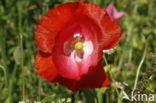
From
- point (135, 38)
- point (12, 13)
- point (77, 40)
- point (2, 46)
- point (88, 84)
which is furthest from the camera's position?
point (135, 38)

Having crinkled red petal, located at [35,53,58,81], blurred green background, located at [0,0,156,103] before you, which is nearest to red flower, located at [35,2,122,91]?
crinkled red petal, located at [35,53,58,81]

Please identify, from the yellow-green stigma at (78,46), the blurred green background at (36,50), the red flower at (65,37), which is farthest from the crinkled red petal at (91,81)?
the blurred green background at (36,50)

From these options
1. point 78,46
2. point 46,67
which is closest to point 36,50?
point 78,46

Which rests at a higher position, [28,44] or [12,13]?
[12,13]

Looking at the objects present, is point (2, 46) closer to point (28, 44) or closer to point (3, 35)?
point (3, 35)

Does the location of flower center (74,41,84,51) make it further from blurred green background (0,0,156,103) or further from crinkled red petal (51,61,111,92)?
blurred green background (0,0,156,103)

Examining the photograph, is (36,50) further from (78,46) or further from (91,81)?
(91,81)

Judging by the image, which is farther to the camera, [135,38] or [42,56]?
[135,38]

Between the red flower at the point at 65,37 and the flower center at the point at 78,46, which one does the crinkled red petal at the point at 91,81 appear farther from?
the flower center at the point at 78,46

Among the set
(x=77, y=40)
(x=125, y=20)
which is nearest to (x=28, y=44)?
(x=125, y=20)
